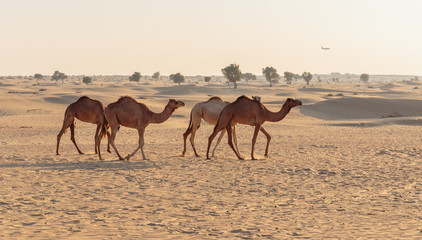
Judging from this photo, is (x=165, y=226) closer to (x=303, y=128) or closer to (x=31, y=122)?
(x=303, y=128)

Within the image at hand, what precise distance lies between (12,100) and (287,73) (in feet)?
322

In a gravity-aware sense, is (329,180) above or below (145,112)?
below

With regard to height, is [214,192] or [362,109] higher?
[362,109]

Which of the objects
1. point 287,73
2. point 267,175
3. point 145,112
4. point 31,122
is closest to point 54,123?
point 31,122

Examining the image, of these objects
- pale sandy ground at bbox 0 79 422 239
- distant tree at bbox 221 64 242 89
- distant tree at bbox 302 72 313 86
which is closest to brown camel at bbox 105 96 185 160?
pale sandy ground at bbox 0 79 422 239

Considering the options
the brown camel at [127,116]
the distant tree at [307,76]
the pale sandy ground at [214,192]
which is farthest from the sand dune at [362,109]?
the distant tree at [307,76]

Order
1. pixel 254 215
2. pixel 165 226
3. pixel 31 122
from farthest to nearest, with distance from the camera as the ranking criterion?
pixel 31 122 < pixel 254 215 < pixel 165 226

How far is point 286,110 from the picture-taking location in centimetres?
1486

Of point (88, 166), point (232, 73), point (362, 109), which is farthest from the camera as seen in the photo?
point (232, 73)

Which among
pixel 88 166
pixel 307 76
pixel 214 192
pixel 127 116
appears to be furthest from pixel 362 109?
pixel 307 76

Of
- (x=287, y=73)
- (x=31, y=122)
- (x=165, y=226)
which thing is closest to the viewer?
(x=165, y=226)

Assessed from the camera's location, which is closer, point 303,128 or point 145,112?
point 145,112

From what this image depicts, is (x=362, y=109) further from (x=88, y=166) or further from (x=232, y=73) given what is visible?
(x=232, y=73)

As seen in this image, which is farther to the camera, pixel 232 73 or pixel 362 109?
pixel 232 73
